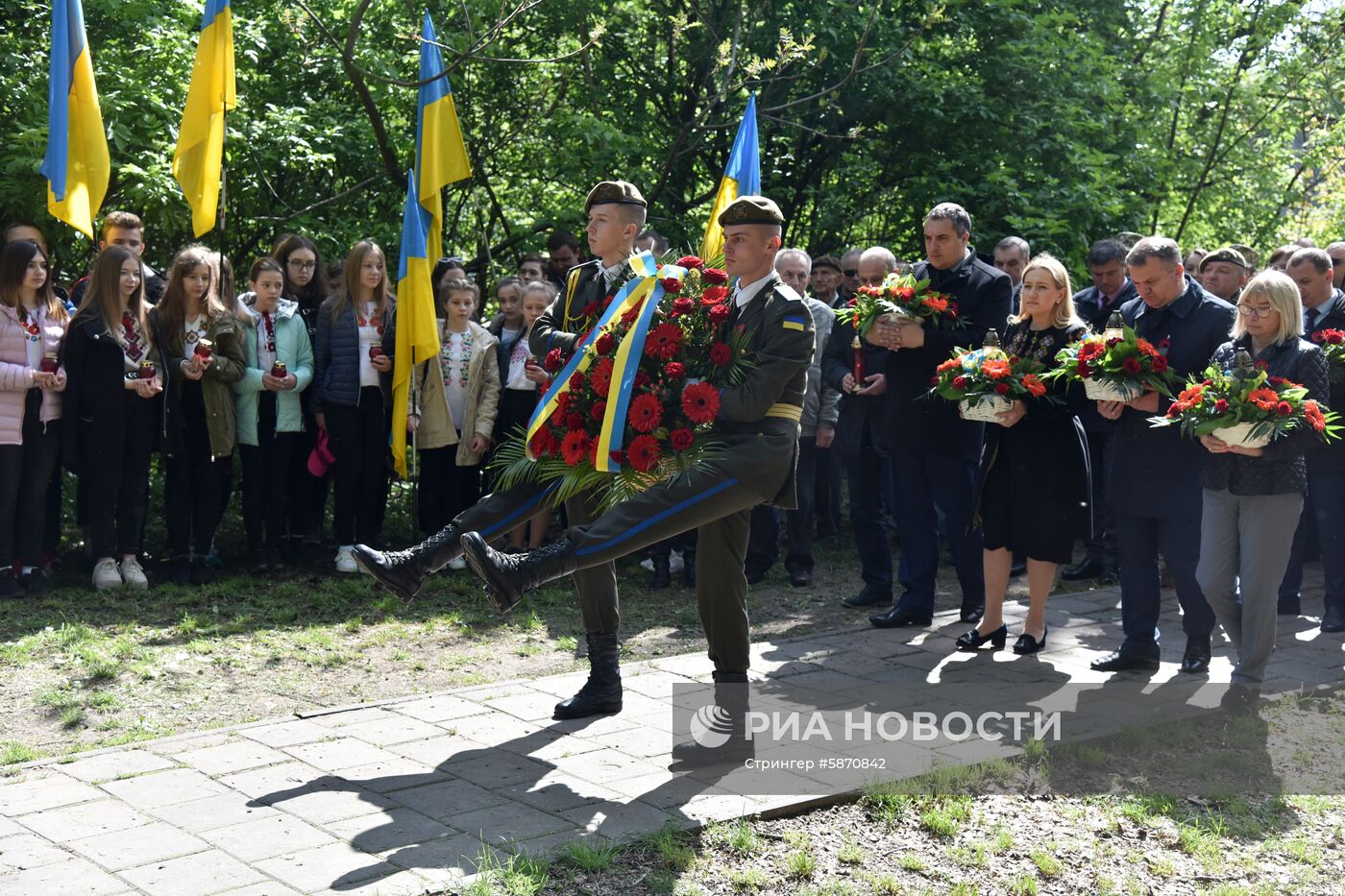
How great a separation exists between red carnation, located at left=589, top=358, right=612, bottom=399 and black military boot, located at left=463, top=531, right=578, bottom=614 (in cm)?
68

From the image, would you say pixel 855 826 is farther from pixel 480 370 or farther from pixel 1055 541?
pixel 480 370

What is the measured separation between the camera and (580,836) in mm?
4621

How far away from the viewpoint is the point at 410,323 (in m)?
9.49

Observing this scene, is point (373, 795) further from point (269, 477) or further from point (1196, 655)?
point (269, 477)

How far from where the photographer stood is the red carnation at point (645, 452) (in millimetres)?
5316

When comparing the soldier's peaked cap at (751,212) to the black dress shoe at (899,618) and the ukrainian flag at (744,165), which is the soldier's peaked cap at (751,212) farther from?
the ukrainian flag at (744,165)

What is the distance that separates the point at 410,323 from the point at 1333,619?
5.98 metres

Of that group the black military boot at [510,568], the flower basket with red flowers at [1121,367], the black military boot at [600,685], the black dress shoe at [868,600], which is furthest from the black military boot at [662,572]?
the black military boot at [510,568]

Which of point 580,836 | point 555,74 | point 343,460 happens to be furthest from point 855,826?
point 555,74

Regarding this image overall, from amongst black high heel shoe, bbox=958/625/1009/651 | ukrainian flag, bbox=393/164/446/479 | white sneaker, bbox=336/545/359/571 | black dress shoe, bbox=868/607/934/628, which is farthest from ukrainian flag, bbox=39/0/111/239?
black high heel shoe, bbox=958/625/1009/651

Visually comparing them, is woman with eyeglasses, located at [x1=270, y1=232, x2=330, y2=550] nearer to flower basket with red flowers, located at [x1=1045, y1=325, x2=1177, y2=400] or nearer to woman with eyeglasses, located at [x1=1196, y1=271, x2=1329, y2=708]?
flower basket with red flowers, located at [x1=1045, y1=325, x2=1177, y2=400]

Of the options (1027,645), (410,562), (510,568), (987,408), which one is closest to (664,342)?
(510,568)

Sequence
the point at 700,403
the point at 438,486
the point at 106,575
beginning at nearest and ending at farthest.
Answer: the point at 700,403 → the point at 106,575 → the point at 438,486

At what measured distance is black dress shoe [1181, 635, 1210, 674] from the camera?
23.2 ft
